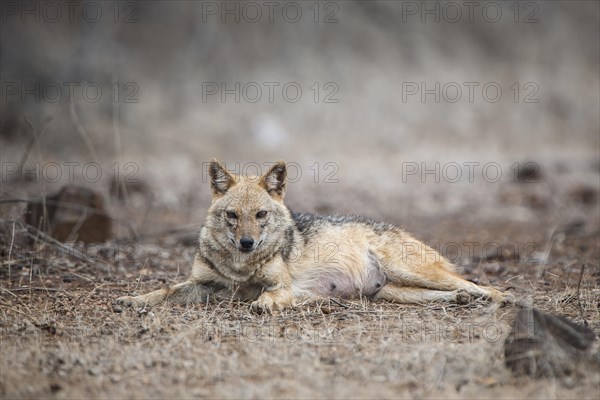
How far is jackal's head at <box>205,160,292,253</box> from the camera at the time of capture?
6434mm

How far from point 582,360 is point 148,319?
3442 millimetres

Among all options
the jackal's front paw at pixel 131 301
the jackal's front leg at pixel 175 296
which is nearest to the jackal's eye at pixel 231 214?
the jackal's front leg at pixel 175 296

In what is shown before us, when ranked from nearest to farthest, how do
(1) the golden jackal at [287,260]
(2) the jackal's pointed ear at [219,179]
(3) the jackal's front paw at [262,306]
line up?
(3) the jackal's front paw at [262,306], (1) the golden jackal at [287,260], (2) the jackal's pointed ear at [219,179]

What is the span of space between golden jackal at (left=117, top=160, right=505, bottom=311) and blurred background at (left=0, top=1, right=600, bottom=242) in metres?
5.70

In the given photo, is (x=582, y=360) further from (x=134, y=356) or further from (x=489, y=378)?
(x=134, y=356)

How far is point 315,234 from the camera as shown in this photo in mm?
7141

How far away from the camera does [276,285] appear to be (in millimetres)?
6543

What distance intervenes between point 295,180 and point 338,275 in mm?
10944

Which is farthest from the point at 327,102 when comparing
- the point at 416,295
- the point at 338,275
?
the point at 416,295

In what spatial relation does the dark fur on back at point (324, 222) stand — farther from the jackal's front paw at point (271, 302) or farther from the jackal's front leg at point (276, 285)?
the jackal's front paw at point (271, 302)

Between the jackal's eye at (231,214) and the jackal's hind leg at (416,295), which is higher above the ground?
Result: the jackal's eye at (231,214)

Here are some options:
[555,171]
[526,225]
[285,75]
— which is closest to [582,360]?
[526,225]

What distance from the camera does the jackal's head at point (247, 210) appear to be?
6.43 meters

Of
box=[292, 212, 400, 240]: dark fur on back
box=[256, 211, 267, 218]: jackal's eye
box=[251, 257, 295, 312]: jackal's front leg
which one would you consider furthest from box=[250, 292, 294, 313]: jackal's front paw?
box=[292, 212, 400, 240]: dark fur on back
